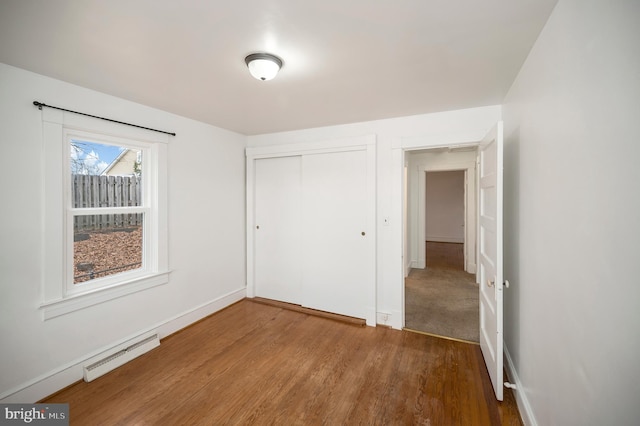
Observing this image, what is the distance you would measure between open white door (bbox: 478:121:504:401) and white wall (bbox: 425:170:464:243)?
7242mm

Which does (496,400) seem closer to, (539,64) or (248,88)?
(539,64)

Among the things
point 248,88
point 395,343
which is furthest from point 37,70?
point 395,343

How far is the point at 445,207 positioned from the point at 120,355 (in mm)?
9344

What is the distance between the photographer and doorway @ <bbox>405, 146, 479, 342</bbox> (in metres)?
3.40

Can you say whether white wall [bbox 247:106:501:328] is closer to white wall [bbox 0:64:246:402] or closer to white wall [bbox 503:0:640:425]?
white wall [bbox 503:0:640:425]

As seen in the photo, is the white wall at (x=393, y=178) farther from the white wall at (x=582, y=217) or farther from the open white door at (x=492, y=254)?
the white wall at (x=582, y=217)

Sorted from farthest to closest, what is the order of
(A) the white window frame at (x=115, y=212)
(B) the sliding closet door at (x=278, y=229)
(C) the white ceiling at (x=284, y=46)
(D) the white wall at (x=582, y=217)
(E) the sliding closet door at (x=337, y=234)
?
Answer: (B) the sliding closet door at (x=278, y=229) → (E) the sliding closet door at (x=337, y=234) → (A) the white window frame at (x=115, y=212) → (C) the white ceiling at (x=284, y=46) → (D) the white wall at (x=582, y=217)

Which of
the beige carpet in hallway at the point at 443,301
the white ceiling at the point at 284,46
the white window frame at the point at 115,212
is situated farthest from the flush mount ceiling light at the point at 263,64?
the beige carpet in hallway at the point at 443,301

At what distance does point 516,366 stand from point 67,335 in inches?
140

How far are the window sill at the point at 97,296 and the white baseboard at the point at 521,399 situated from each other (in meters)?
3.29

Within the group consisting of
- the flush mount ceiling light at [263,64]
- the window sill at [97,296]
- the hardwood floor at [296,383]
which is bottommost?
the hardwood floor at [296,383]

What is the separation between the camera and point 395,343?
9.27 ft

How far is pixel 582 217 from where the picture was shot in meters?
1.08

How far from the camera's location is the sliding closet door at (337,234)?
3.32m
